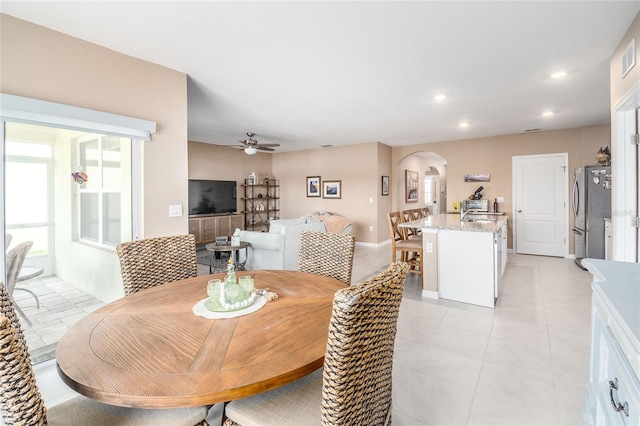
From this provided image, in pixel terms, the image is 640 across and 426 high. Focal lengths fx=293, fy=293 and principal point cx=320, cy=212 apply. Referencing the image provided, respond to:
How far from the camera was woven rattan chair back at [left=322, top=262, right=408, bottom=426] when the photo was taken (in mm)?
856

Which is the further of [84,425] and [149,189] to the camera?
[149,189]

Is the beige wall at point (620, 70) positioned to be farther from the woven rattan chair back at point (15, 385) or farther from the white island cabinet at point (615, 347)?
the woven rattan chair back at point (15, 385)

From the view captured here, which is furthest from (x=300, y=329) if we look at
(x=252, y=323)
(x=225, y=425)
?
(x=225, y=425)

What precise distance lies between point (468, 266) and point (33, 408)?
11.8 ft

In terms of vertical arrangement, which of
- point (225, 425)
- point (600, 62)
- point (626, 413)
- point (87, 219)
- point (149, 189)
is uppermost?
point (600, 62)

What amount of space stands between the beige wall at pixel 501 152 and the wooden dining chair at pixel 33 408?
6670 millimetres

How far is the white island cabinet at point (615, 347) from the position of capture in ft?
2.52

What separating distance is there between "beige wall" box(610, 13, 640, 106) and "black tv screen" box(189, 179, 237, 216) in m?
6.84

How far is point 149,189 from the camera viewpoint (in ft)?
9.08

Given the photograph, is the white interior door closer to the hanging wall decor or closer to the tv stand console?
the tv stand console

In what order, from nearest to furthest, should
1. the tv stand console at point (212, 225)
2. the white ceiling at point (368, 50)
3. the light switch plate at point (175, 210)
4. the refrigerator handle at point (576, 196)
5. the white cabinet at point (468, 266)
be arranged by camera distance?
1. the white ceiling at point (368, 50)
2. the light switch plate at point (175, 210)
3. the white cabinet at point (468, 266)
4. the refrigerator handle at point (576, 196)
5. the tv stand console at point (212, 225)

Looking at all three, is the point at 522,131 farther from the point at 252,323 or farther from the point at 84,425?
the point at 84,425

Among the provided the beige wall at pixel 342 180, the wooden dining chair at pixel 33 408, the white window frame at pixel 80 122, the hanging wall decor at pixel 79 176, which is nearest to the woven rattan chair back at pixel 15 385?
the wooden dining chair at pixel 33 408

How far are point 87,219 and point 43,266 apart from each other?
1.74 ft
